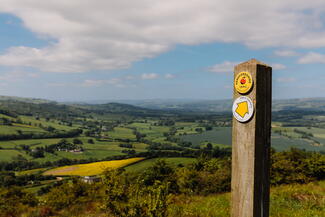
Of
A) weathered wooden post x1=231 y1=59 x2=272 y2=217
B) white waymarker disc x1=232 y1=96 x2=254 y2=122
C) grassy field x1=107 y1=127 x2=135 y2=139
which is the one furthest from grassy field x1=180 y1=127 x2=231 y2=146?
white waymarker disc x1=232 y1=96 x2=254 y2=122

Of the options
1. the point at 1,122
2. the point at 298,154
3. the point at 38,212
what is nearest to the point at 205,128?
the point at 1,122

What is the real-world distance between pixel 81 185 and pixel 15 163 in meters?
56.7

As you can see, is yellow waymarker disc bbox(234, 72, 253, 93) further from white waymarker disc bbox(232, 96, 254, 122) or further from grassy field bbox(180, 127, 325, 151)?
grassy field bbox(180, 127, 325, 151)

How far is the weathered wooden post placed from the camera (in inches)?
90.1

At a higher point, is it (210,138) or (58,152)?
(210,138)

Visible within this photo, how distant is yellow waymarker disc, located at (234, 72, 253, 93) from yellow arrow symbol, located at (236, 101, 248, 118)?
0.45 feet

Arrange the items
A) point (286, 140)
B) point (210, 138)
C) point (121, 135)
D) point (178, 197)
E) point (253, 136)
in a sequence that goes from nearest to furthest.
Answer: point (253, 136)
point (178, 197)
point (286, 140)
point (210, 138)
point (121, 135)

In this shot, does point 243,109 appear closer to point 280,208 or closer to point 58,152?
point 280,208

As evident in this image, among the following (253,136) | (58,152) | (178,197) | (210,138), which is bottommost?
(58,152)

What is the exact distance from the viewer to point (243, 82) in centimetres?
236

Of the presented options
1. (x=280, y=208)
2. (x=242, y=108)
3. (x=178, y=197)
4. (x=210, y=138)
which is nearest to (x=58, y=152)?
(x=210, y=138)

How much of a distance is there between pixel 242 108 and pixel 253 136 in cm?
31

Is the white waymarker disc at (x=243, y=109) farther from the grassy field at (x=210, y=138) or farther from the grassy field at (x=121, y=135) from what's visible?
the grassy field at (x=121, y=135)

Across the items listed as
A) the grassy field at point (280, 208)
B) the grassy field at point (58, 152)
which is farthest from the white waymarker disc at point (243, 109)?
the grassy field at point (58, 152)
